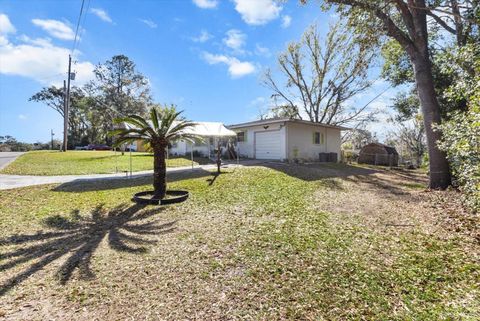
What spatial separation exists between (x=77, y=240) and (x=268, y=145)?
46.1 feet

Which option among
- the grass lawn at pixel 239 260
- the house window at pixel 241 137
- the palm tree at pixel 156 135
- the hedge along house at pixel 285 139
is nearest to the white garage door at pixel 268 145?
the hedge along house at pixel 285 139

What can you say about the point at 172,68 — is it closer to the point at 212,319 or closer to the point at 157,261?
the point at 157,261

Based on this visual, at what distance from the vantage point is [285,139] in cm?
1650

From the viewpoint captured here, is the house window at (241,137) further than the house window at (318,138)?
Yes

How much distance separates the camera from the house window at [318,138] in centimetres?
1905

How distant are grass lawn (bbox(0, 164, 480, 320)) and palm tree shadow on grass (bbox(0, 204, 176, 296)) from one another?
27mm

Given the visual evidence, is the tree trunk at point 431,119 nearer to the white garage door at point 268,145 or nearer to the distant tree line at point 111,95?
the white garage door at point 268,145

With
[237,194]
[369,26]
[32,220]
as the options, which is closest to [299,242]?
[237,194]

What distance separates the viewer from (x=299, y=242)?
4.69 metres

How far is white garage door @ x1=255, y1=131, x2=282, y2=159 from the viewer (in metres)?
17.0

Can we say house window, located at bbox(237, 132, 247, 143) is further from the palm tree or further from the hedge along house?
the palm tree

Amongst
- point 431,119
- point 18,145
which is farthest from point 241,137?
point 18,145

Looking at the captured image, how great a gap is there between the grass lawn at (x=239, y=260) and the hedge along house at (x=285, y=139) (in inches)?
368

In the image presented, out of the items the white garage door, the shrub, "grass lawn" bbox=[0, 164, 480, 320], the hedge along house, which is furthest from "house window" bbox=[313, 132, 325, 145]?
the shrub
